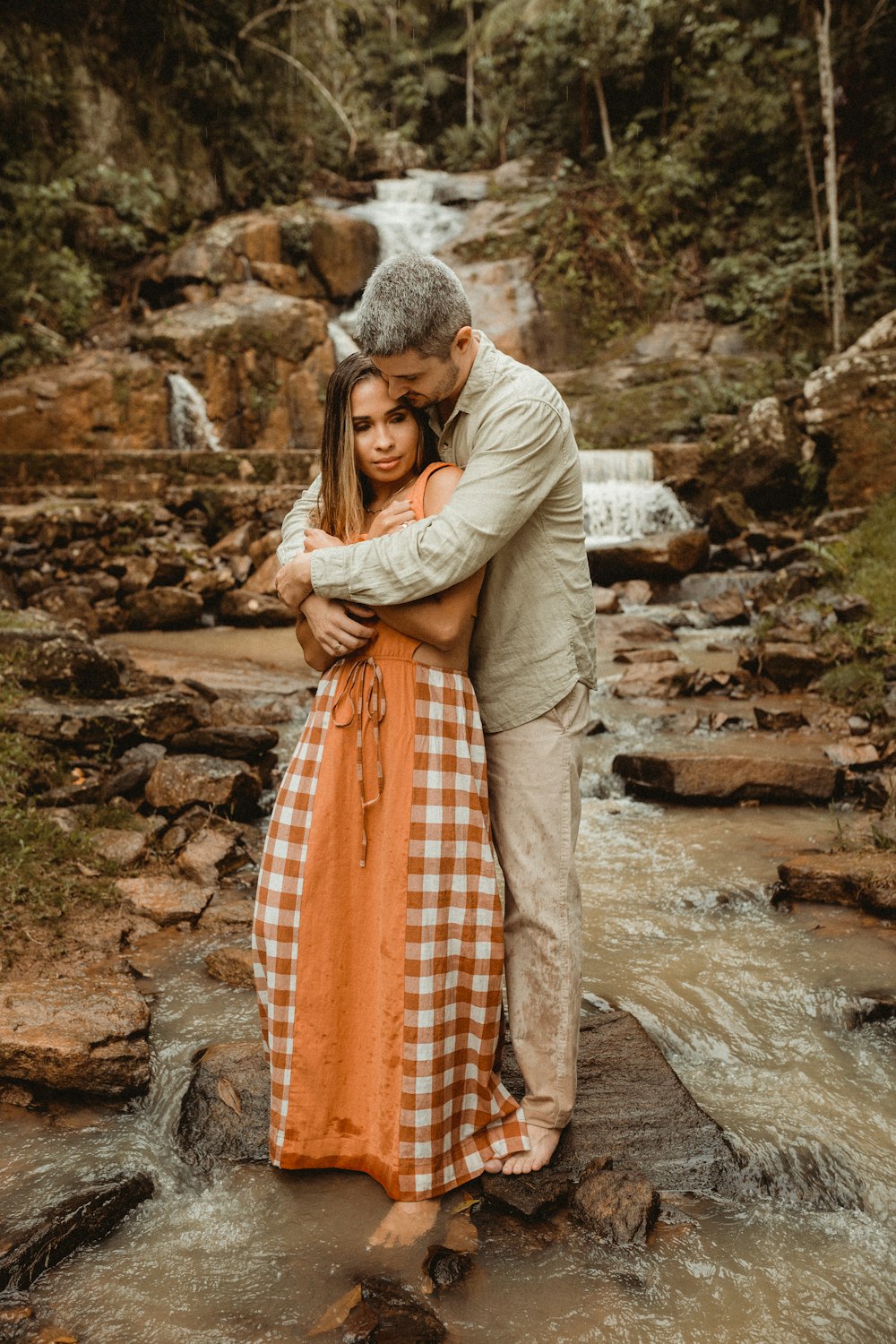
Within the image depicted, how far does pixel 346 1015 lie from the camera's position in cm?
213

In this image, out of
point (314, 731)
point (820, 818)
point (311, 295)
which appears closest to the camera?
point (314, 731)

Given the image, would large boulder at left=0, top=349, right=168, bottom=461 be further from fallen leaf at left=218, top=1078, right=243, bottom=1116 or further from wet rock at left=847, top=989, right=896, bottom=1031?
wet rock at left=847, top=989, right=896, bottom=1031

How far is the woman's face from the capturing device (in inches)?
84.0

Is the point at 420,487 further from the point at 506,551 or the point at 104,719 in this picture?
the point at 104,719

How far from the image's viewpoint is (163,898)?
151 inches

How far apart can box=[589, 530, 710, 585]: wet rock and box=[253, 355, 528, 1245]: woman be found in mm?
8922

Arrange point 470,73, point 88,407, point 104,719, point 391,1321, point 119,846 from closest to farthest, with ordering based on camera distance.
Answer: point 391,1321 < point 119,846 < point 104,719 < point 88,407 < point 470,73

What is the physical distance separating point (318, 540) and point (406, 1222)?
Result: 1.55m

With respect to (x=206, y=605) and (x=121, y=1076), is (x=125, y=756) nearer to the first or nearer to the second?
(x=121, y=1076)

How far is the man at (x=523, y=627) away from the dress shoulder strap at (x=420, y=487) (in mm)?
91

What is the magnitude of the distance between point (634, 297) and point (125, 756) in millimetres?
16311

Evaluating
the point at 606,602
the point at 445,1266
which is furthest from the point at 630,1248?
the point at 606,602

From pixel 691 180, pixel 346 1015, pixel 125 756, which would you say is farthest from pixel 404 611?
pixel 691 180

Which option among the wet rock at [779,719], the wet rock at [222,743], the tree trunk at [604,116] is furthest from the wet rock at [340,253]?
the wet rock at [222,743]
